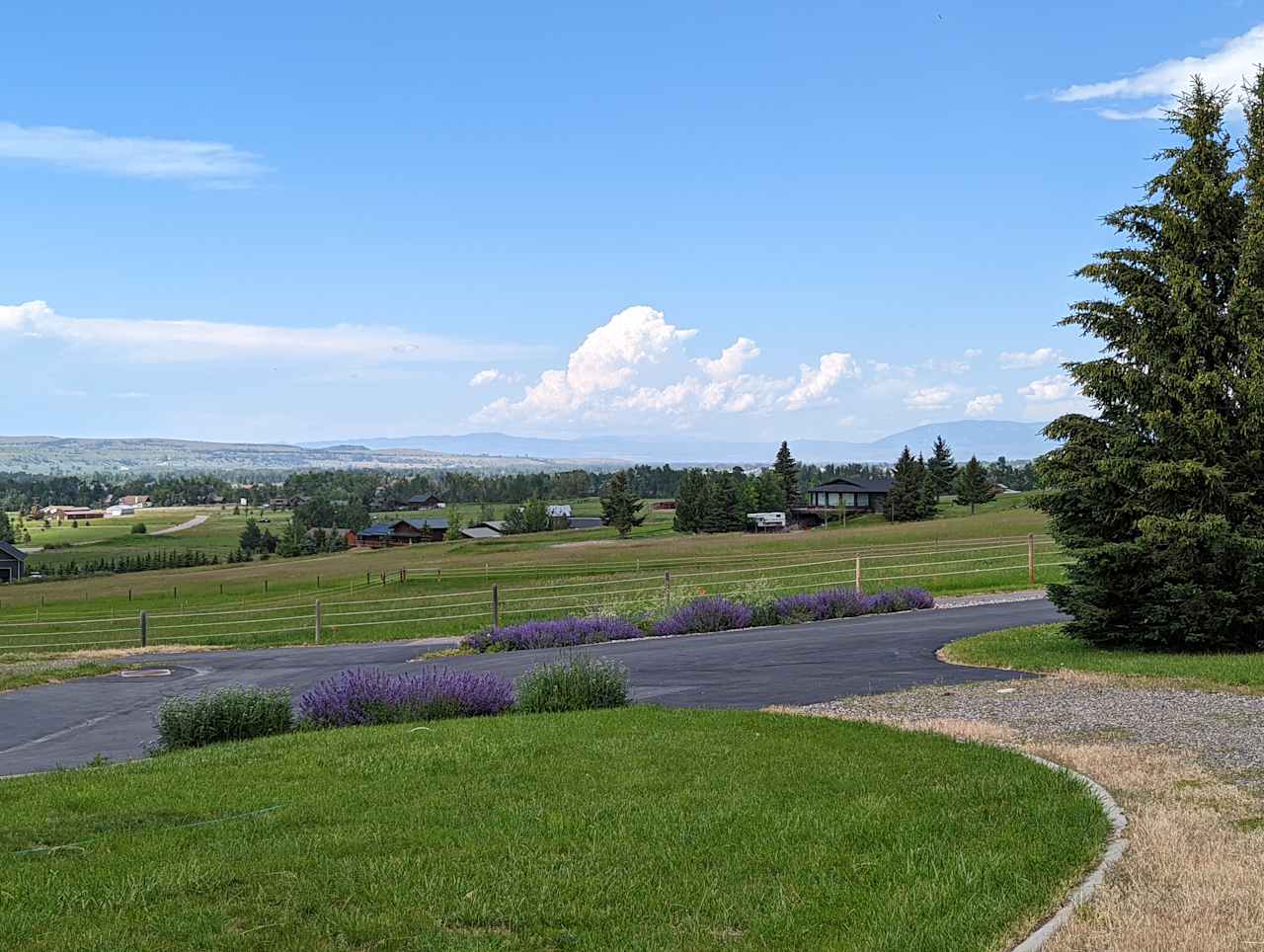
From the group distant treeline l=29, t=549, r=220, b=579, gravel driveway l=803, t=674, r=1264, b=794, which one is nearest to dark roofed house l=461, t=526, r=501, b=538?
distant treeline l=29, t=549, r=220, b=579

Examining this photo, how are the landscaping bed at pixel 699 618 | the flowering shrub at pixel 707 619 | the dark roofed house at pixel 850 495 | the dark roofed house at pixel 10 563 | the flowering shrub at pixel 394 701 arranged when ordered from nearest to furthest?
the flowering shrub at pixel 394 701, the landscaping bed at pixel 699 618, the flowering shrub at pixel 707 619, the dark roofed house at pixel 10 563, the dark roofed house at pixel 850 495

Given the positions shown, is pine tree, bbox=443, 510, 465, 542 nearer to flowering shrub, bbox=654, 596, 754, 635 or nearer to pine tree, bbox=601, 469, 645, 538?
pine tree, bbox=601, 469, 645, 538

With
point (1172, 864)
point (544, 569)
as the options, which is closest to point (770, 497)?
point (544, 569)

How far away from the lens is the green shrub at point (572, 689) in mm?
13383

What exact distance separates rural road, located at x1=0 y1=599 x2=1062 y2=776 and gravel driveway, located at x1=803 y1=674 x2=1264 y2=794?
3.12 feet

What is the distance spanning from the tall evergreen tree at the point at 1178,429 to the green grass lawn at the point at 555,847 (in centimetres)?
840

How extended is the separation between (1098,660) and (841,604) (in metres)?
10.6

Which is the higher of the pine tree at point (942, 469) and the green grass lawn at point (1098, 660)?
the pine tree at point (942, 469)

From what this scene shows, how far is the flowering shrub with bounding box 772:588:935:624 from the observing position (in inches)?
1037

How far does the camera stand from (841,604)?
87.4 ft

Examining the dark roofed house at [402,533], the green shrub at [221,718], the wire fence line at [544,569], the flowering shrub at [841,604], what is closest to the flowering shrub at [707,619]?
the flowering shrub at [841,604]

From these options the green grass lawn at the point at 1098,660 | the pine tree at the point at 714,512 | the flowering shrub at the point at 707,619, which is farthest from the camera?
the pine tree at the point at 714,512

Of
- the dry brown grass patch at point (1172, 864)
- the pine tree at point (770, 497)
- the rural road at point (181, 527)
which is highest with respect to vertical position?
the pine tree at point (770, 497)

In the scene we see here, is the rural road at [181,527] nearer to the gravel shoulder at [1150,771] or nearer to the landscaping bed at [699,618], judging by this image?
the landscaping bed at [699,618]
